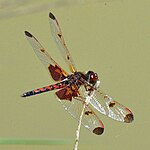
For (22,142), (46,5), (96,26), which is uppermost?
(96,26)

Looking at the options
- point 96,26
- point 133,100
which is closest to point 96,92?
point 133,100

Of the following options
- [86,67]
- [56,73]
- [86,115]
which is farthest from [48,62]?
[86,67]

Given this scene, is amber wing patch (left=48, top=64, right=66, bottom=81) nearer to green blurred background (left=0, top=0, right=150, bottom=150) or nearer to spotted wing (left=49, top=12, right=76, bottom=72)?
spotted wing (left=49, top=12, right=76, bottom=72)

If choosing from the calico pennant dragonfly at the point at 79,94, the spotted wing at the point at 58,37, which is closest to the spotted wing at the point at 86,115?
the calico pennant dragonfly at the point at 79,94

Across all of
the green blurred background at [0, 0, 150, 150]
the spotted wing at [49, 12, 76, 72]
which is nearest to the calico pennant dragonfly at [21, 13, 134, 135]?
the spotted wing at [49, 12, 76, 72]

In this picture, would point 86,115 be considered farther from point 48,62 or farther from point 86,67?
point 86,67

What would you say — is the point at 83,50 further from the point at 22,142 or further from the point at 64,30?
the point at 22,142

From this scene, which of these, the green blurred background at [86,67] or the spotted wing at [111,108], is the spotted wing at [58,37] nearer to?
the spotted wing at [111,108]
